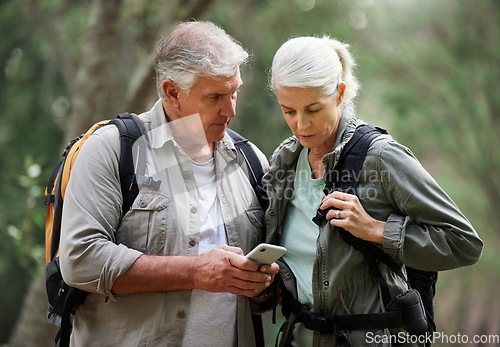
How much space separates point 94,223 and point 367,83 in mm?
12263

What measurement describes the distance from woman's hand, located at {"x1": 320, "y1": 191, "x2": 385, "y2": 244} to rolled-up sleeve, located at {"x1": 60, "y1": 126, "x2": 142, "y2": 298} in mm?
948

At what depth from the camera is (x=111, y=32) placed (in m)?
6.54

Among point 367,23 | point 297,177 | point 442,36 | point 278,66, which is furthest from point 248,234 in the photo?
point 367,23

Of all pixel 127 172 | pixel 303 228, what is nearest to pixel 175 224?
pixel 127 172

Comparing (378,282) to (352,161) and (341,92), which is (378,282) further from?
(341,92)

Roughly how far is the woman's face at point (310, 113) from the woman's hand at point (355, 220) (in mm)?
348

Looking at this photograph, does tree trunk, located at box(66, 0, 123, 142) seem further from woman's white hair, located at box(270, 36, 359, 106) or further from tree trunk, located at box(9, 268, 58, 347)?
woman's white hair, located at box(270, 36, 359, 106)

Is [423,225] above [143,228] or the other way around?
above

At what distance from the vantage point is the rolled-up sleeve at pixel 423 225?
96.6 inches

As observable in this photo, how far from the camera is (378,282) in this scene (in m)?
2.57

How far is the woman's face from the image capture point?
263 centimetres

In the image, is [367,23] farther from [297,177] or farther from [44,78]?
[297,177]

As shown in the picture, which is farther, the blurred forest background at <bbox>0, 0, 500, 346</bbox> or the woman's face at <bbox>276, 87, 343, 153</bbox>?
the blurred forest background at <bbox>0, 0, 500, 346</bbox>


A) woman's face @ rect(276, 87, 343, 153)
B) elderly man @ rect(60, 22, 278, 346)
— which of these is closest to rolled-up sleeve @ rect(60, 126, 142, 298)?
elderly man @ rect(60, 22, 278, 346)
